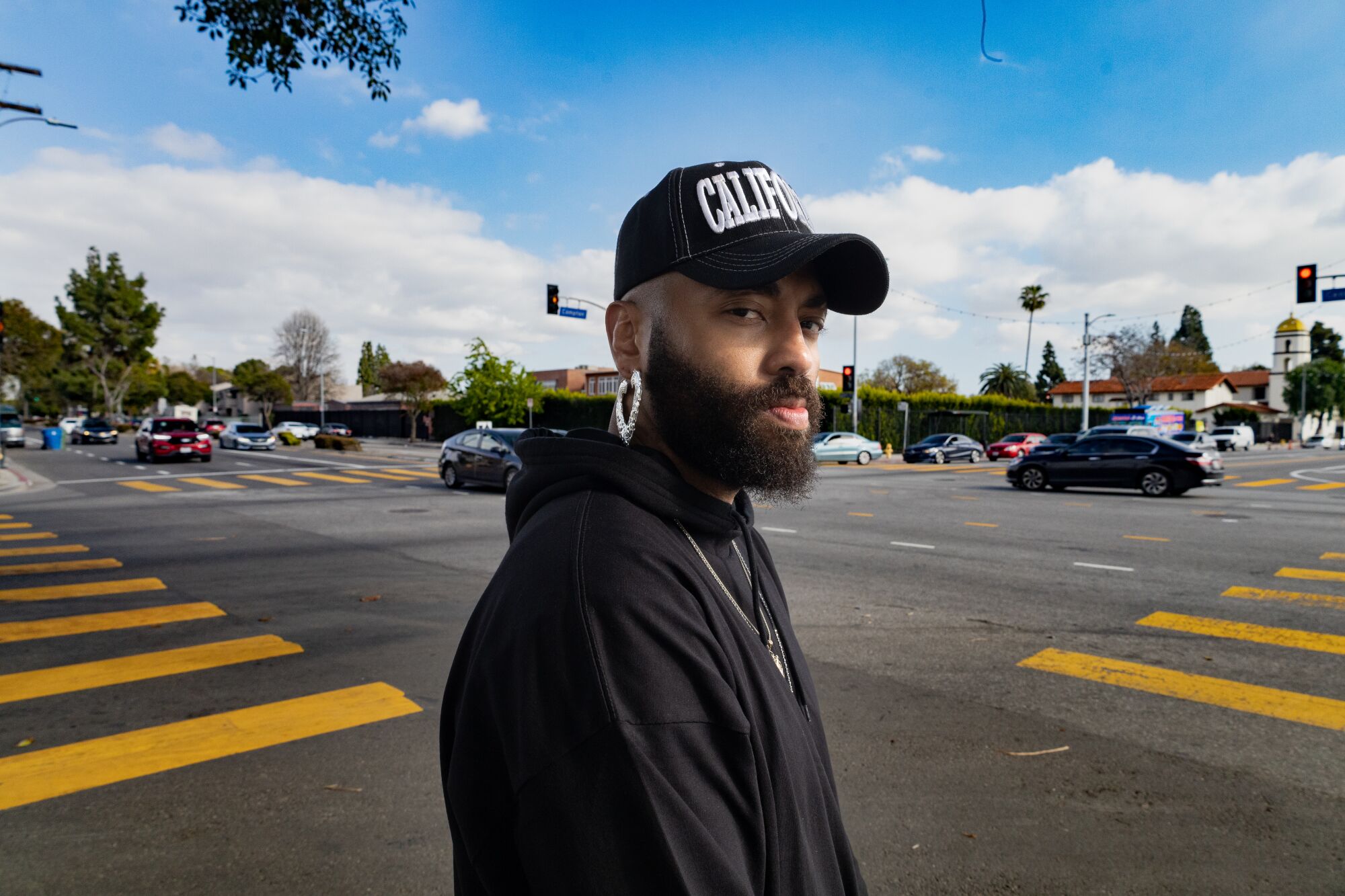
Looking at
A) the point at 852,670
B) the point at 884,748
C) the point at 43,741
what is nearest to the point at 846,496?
the point at 852,670

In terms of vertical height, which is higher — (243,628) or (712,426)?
(712,426)

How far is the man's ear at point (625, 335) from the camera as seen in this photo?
1.47 metres

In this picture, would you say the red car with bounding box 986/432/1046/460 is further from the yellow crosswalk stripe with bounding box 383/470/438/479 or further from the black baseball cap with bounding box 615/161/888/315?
the black baseball cap with bounding box 615/161/888/315

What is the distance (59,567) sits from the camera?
8820 mm

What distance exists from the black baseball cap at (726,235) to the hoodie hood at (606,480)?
1.05 ft

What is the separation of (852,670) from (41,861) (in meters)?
4.11

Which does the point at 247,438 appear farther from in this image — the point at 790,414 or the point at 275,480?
the point at 790,414

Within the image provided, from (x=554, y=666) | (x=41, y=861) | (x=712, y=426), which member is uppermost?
(x=712, y=426)

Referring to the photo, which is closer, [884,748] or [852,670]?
[884,748]

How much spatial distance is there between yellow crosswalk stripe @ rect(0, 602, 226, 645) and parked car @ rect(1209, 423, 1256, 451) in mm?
63396

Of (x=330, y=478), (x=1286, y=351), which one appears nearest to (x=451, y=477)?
(x=330, y=478)

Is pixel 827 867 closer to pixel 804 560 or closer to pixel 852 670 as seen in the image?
pixel 852 670

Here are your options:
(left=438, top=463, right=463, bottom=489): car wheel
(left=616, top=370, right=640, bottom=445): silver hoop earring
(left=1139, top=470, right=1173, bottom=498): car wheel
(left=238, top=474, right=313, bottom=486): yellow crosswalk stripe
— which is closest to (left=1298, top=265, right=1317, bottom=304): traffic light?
(left=1139, top=470, right=1173, bottom=498): car wheel

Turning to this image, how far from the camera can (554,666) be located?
38.0 inches
